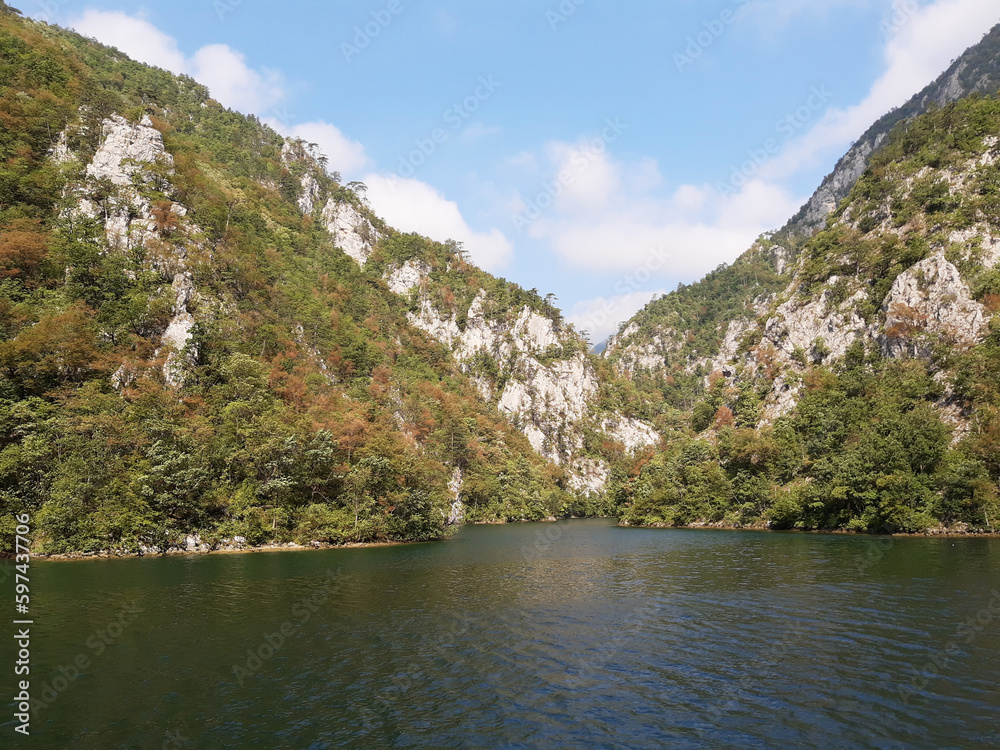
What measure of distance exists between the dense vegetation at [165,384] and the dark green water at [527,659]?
45.5 ft

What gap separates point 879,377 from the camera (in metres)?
79.0

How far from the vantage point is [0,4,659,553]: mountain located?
4944cm

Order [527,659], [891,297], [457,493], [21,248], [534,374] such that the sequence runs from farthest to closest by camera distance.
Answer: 1. [534,374]
2. [457,493]
3. [891,297]
4. [21,248]
5. [527,659]

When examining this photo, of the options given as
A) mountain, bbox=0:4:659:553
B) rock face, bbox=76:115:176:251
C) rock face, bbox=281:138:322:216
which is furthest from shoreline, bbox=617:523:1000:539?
rock face, bbox=281:138:322:216

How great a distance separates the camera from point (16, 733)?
1335cm

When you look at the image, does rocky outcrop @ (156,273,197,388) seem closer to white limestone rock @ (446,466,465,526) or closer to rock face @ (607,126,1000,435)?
white limestone rock @ (446,466,465,526)

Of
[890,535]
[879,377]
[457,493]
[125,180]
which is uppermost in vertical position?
[125,180]

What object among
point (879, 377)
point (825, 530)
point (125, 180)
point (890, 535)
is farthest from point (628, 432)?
point (125, 180)

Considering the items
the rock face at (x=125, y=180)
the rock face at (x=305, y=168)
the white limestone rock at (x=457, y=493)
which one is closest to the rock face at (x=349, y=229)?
the rock face at (x=305, y=168)

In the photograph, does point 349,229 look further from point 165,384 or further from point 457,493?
point 165,384

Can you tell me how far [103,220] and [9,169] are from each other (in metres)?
12.1

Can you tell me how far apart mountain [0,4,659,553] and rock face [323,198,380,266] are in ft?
76.1

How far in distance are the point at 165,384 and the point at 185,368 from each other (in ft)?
10.6

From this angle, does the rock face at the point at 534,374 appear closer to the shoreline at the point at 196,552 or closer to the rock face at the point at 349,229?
the rock face at the point at 349,229
